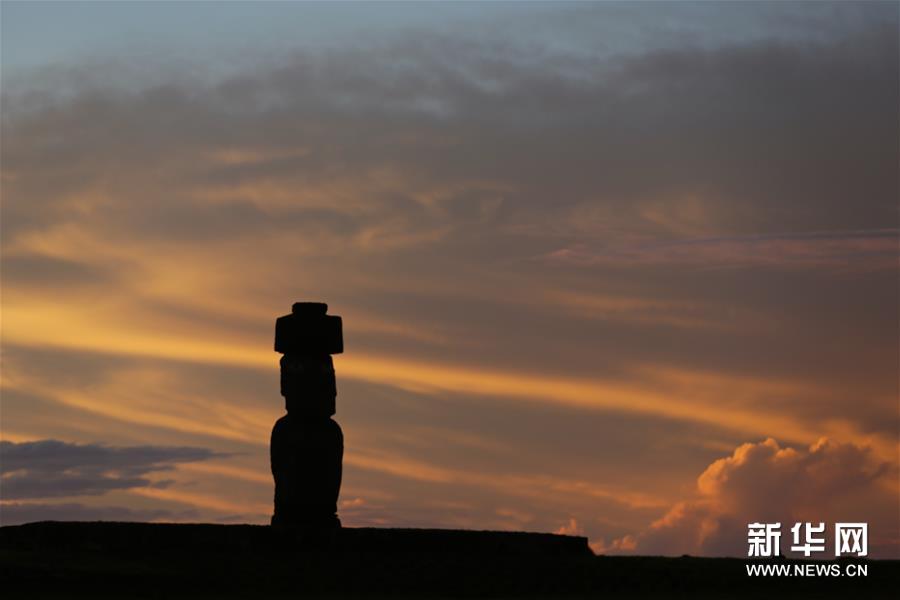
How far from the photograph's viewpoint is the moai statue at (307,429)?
1242 inches

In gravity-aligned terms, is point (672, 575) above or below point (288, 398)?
below

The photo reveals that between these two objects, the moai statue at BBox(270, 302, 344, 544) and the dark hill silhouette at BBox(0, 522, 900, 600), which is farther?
the moai statue at BBox(270, 302, 344, 544)

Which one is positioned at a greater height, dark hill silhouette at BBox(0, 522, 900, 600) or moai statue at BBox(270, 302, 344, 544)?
moai statue at BBox(270, 302, 344, 544)

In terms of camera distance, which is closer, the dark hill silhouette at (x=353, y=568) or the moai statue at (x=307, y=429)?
the dark hill silhouette at (x=353, y=568)

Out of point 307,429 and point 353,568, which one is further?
point 307,429

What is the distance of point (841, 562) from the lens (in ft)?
96.4

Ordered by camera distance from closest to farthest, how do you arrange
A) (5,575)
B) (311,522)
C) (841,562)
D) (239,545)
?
(5,575) < (239,545) < (841,562) < (311,522)

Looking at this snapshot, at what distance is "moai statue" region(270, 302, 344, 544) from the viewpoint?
104 feet

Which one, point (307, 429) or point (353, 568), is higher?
point (307, 429)

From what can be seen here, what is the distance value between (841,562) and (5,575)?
15.4m

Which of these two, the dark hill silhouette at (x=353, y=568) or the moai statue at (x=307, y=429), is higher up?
the moai statue at (x=307, y=429)

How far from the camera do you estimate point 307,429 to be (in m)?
31.7

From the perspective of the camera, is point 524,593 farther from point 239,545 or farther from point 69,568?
point 69,568

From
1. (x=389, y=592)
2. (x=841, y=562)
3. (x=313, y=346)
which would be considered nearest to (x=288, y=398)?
(x=313, y=346)
